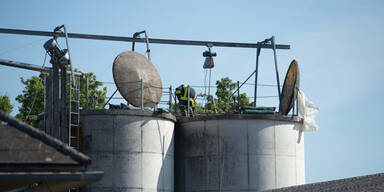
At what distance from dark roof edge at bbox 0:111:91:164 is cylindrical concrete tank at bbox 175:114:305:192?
1712 cm

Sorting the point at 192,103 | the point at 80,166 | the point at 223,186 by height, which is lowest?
the point at 223,186

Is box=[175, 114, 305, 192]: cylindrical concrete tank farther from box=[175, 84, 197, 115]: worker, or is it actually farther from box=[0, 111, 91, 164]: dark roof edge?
box=[0, 111, 91, 164]: dark roof edge

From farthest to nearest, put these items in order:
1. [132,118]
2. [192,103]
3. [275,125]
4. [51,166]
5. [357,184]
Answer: [192,103] < [275,125] < [132,118] < [357,184] < [51,166]

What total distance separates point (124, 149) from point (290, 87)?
8613mm

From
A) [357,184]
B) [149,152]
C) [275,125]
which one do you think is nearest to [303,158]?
[275,125]

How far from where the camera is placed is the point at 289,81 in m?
28.8

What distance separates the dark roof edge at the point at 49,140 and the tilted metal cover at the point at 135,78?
16.8 m

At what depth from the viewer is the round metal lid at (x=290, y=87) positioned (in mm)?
28172

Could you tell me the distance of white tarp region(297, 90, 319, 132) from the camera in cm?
2756

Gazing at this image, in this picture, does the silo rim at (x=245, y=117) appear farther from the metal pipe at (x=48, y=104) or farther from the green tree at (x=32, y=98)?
the green tree at (x=32, y=98)

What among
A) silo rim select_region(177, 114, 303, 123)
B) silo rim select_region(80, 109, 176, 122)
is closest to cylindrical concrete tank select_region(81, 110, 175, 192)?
silo rim select_region(80, 109, 176, 122)

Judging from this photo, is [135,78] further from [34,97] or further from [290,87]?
[34,97]

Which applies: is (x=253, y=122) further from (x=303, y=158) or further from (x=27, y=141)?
(x=27, y=141)

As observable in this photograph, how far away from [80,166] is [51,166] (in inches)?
16.2
